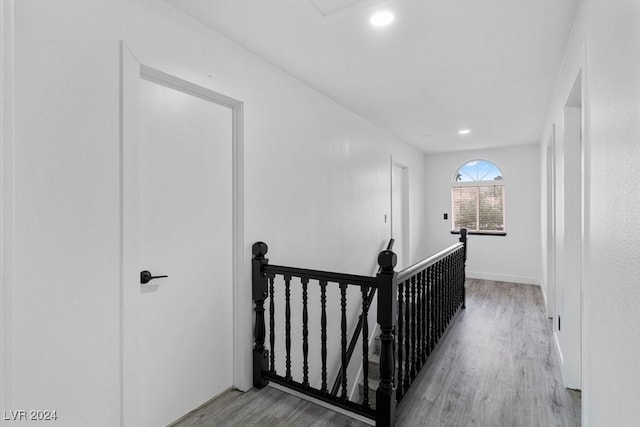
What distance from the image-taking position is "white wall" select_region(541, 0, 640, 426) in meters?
0.96

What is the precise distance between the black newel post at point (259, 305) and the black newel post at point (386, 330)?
88 cm

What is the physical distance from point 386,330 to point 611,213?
3.71 feet

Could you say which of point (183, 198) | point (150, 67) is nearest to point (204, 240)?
point (183, 198)

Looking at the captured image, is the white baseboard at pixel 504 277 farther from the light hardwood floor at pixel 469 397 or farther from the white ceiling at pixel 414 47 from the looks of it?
the white ceiling at pixel 414 47

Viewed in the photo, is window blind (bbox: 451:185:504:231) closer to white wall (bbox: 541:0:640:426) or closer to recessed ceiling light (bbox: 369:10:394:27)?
white wall (bbox: 541:0:640:426)

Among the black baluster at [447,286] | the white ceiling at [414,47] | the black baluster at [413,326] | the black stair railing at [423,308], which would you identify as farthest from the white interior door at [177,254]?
the black baluster at [447,286]

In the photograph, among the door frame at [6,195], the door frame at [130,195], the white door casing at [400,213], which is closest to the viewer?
the door frame at [6,195]

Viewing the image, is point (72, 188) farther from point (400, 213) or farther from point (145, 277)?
point (400, 213)

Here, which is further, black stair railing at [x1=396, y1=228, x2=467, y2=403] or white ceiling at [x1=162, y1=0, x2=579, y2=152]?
black stair railing at [x1=396, y1=228, x2=467, y2=403]

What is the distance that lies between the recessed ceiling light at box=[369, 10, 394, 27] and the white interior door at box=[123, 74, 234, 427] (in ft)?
3.65

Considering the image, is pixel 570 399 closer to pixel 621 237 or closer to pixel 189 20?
pixel 621 237

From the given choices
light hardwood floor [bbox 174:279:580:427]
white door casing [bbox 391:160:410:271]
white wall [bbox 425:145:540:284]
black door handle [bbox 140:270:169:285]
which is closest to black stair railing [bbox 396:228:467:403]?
light hardwood floor [bbox 174:279:580:427]

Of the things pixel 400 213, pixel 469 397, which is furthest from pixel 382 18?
pixel 400 213

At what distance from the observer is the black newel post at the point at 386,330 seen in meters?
1.77
